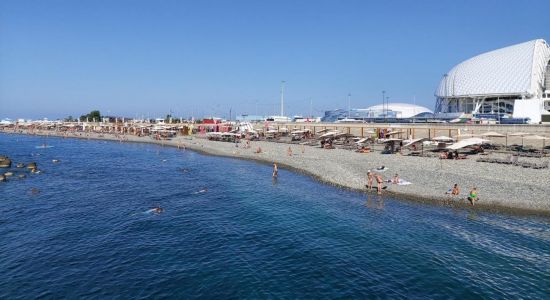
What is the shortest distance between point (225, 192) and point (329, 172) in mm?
11042

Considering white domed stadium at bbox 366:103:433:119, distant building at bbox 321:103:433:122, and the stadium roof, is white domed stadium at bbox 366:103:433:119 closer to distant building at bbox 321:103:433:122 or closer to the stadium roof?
distant building at bbox 321:103:433:122

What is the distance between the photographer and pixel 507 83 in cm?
8600

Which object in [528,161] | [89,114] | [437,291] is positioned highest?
[89,114]

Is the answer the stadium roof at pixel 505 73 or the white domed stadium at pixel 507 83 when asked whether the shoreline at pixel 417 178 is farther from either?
the stadium roof at pixel 505 73

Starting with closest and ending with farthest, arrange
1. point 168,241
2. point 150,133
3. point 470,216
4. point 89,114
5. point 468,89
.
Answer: point 168,241 → point 470,216 → point 468,89 → point 150,133 → point 89,114

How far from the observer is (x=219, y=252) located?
17266 mm

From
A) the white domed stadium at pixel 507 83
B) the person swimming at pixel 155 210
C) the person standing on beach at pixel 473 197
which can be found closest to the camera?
the person standing on beach at pixel 473 197

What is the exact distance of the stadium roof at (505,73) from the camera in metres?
82.8

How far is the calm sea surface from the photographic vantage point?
13.9m

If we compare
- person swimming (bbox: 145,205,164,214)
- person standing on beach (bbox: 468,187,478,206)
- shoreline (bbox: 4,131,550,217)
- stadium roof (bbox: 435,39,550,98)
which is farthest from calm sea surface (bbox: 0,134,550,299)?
stadium roof (bbox: 435,39,550,98)

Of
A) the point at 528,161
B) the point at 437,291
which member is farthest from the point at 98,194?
the point at 528,161

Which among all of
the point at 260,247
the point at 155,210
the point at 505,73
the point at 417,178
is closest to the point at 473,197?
the point at 417,178

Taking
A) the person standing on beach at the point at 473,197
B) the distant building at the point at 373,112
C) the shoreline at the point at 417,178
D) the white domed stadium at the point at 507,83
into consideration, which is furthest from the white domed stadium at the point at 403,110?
the person standing on beach at the point at 473,197

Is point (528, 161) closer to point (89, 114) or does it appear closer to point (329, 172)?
point (329, 172)
